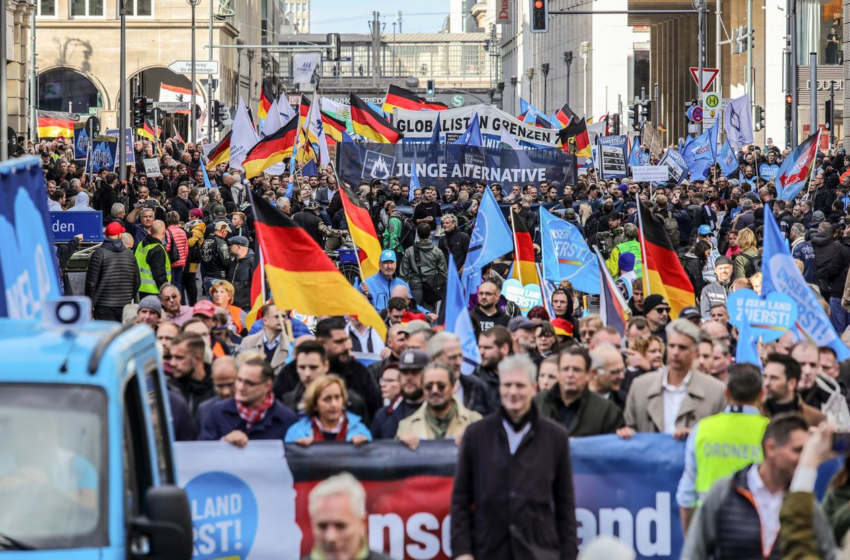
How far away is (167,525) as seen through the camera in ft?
15.3

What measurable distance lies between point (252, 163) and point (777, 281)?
17.8 m

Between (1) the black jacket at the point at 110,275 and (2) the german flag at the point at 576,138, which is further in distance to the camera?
(2) the german flag at the point at 576,138

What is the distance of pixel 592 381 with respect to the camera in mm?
8438

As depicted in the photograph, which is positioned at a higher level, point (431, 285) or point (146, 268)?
point (146, 268)

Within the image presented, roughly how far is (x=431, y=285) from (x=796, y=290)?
27.7ft

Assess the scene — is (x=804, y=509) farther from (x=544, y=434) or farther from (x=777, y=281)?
(x=777, y=281)

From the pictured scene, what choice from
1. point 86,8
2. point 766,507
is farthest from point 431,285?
point 86,8

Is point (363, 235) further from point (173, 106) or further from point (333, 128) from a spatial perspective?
point (173, 106)

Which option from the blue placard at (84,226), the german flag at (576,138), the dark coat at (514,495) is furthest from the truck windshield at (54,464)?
the german flag at (576,138)

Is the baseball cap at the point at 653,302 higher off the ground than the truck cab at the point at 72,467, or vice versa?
the baseball cap at the point at 653,302

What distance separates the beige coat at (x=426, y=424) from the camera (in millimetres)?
7696

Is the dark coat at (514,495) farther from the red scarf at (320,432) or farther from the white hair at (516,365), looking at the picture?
the red scarf at (320,432)

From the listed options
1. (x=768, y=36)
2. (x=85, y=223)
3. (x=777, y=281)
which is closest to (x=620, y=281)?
(x=85, y=223)

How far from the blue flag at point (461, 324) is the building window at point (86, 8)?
6915cm
